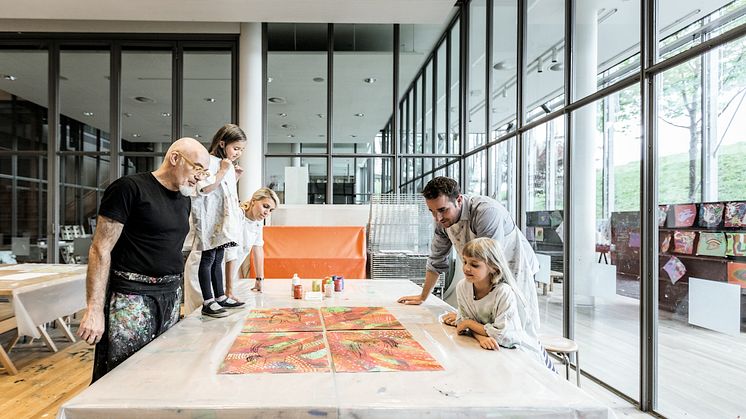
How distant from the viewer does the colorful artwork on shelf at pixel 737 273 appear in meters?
2.38

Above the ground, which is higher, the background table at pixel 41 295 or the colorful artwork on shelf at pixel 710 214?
the colorful artwork on shelf at pixel 710 214

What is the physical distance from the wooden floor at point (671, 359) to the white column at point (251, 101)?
14.2 feet

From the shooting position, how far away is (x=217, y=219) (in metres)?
2.34

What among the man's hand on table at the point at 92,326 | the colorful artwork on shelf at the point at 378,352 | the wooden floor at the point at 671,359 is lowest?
the wooden floor at the point at 671,359

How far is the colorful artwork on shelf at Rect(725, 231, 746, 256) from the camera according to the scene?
2.41 m

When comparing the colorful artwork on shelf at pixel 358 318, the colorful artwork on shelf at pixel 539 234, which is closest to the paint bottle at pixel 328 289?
the colorful artwork on shelf at pixel 358 318

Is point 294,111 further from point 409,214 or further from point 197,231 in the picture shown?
point 197,231

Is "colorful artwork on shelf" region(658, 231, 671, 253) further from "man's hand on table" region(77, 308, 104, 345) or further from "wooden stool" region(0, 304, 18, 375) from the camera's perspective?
"wooden stool" region(0, 304, 18, 375)

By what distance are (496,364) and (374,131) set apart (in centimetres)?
624

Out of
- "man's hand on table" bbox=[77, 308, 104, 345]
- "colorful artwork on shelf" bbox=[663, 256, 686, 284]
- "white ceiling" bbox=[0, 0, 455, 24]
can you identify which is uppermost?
"white ceiling" bbox=[0, 0, 455, 24]

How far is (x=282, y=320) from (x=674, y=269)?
2552 millimetres

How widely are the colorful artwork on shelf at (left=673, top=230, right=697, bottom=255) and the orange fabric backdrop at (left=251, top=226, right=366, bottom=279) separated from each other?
324 centimetres

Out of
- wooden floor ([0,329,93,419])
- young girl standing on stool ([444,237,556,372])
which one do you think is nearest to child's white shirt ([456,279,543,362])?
young girl standing on stool ([444,237,556,372])

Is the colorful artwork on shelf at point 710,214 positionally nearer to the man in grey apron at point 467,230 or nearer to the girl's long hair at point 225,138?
the man in grey apron at point 467,230
